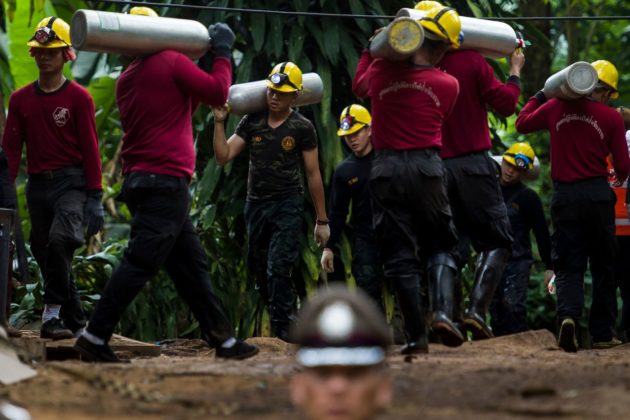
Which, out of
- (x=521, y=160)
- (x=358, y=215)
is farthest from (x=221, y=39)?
(x=521, y=160)

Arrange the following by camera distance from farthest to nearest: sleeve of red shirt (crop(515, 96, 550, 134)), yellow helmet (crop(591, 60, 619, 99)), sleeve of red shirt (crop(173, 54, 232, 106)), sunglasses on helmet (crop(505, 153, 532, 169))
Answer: sunglasses on helmet (crop(505, 153, 532, 169)) → yellow helmet (crop(591, 60, 619, 99)) → sleeve of red shirt (crop(515, 96, 550, 134)) → sleeve of red shirt (crop(173, 54, 232, 106))

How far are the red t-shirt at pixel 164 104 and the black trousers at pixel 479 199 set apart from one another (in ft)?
6.13

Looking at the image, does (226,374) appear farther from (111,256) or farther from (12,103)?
(111,256)

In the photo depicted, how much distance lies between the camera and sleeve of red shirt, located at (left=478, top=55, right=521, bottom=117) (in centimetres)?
843

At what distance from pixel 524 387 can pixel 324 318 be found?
2.57 metres

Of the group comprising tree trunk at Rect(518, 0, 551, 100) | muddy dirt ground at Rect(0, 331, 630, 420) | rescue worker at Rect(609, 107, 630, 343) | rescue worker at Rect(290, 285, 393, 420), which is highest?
tree trunk at Rect(518, 0, 551, 100)

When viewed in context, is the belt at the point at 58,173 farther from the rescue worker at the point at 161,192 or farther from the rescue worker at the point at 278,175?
the rescue worker at the point at 278,175

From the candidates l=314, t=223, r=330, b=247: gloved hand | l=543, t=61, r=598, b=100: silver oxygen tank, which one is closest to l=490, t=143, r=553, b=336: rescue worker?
l=314, t=223, r=330, b=247: gloved hand

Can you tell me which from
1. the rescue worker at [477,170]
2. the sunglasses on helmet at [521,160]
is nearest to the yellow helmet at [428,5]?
the rescue worker at [477,170]

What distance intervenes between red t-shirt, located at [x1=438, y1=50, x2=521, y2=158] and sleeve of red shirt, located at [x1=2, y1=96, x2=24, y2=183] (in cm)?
284

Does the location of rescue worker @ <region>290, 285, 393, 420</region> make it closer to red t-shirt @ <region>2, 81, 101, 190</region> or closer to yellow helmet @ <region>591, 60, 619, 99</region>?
red t-shirt @ <region>2, 81, 101, 190</region>

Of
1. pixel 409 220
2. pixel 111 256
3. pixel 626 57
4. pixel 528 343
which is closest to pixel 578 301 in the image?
pixel 528 343

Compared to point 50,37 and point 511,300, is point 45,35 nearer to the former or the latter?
point 50,37

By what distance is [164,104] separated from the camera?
23.7ft
